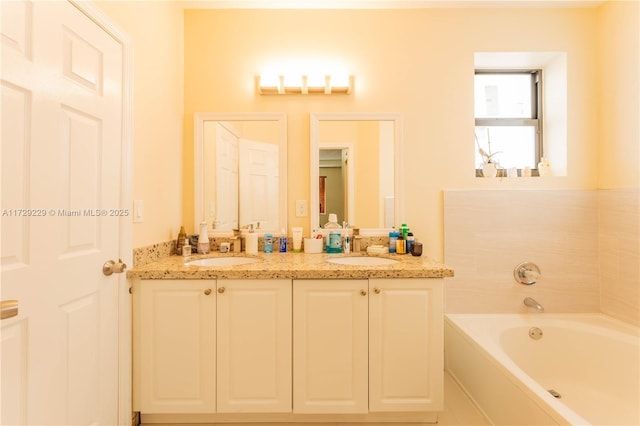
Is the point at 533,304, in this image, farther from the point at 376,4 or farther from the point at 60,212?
the point at 60,212

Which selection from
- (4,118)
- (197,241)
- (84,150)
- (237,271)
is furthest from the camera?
(197,241)

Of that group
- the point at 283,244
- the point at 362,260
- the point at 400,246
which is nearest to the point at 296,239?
the point at 283,244

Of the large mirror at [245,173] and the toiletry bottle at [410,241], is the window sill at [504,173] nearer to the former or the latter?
the toiletry bottle at [410,241]

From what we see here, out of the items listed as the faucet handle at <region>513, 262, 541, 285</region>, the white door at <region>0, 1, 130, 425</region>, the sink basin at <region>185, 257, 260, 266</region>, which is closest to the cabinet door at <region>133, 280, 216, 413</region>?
the white door at <region>0, 1, 130, 425</region>

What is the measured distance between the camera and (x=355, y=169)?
215cm

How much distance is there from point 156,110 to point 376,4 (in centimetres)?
161

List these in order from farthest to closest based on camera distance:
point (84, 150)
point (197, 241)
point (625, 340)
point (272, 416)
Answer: point (197, 241) < point (625, 340) < point (272, 416) < point (84, 150)

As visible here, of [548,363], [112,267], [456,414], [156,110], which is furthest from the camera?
[548,363]

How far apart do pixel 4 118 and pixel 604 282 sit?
320 centimetres

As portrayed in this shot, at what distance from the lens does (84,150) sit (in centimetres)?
125

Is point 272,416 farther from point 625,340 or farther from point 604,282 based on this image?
point 604,282

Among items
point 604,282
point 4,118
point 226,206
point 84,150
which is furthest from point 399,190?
point 4,118

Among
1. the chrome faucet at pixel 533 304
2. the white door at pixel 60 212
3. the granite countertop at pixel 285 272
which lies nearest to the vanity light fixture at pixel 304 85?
the white door at pixel 60 212

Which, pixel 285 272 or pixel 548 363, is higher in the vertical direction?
pixel 285 272
